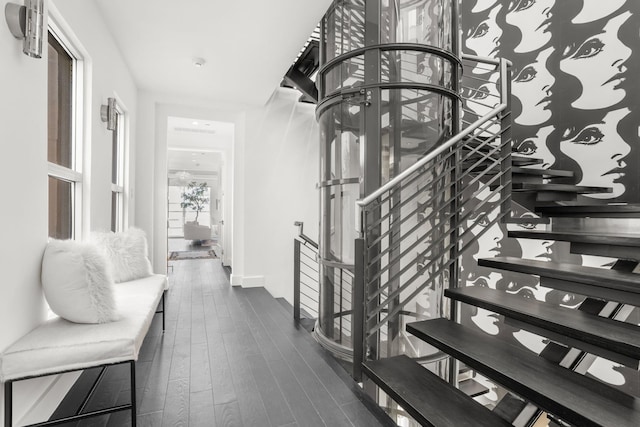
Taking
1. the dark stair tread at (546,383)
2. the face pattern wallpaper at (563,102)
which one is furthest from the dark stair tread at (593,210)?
the dark stair tread at (546,383)

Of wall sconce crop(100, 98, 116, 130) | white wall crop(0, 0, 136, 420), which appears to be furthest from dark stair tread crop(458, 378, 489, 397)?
wall sconce crop(100, 98, 116, 130)

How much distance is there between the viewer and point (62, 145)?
2.11 metres

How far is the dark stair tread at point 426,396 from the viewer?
1.34 meters

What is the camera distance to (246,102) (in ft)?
14.8

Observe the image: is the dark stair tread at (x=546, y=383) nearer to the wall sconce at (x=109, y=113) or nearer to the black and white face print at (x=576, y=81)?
the black and white face print at (x=576, y=81)

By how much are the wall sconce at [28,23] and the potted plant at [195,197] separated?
37.4 ft

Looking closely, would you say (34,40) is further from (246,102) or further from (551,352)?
(246,102)

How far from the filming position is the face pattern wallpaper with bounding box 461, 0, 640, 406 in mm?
2488

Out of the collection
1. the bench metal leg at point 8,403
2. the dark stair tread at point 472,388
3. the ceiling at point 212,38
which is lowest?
the dark stair tread at point 472,388

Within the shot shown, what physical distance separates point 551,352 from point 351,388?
1072mm

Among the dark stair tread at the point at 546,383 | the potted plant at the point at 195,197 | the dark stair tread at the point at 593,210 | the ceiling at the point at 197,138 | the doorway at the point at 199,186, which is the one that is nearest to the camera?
the dark stair tread at the point at 546,383

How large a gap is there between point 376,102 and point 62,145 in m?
2.14

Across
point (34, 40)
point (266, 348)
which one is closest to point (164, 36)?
point (34, 40)

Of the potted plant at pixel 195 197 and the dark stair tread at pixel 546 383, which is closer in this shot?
the dark stair tread at pixel 546 383
